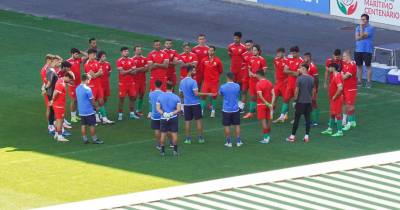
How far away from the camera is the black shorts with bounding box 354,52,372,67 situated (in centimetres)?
3541

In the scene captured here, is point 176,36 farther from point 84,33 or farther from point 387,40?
point 387,40

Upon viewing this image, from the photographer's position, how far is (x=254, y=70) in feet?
102

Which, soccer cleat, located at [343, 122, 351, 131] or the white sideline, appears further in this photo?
soccer cleat, located at [343, 122, 351, 131]

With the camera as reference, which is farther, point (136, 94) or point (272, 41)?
point (272, 41)

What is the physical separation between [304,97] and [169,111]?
3.44m

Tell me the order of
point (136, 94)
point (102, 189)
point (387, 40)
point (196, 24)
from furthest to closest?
point (196, 24)
point (387, 40)
point (136, 94)
point (102, 189)

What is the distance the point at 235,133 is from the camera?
97.3ft

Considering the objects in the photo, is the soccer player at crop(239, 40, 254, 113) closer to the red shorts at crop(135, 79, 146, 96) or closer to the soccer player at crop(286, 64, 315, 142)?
the red shorts at crop(135, 79, 146, 96)

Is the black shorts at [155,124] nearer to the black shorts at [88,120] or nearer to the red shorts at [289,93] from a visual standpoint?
the black shorts at [88,120]

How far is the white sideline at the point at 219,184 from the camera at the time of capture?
2109 cm

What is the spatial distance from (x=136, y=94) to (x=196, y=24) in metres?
12.8

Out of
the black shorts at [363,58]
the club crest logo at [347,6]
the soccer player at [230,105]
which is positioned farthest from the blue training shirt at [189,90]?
the club crest logo at [347,6]

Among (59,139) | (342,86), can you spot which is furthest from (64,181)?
(342,86)

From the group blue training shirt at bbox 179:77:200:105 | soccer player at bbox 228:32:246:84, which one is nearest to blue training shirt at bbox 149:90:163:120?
blue training shirt at bbox 179:77:200:105
